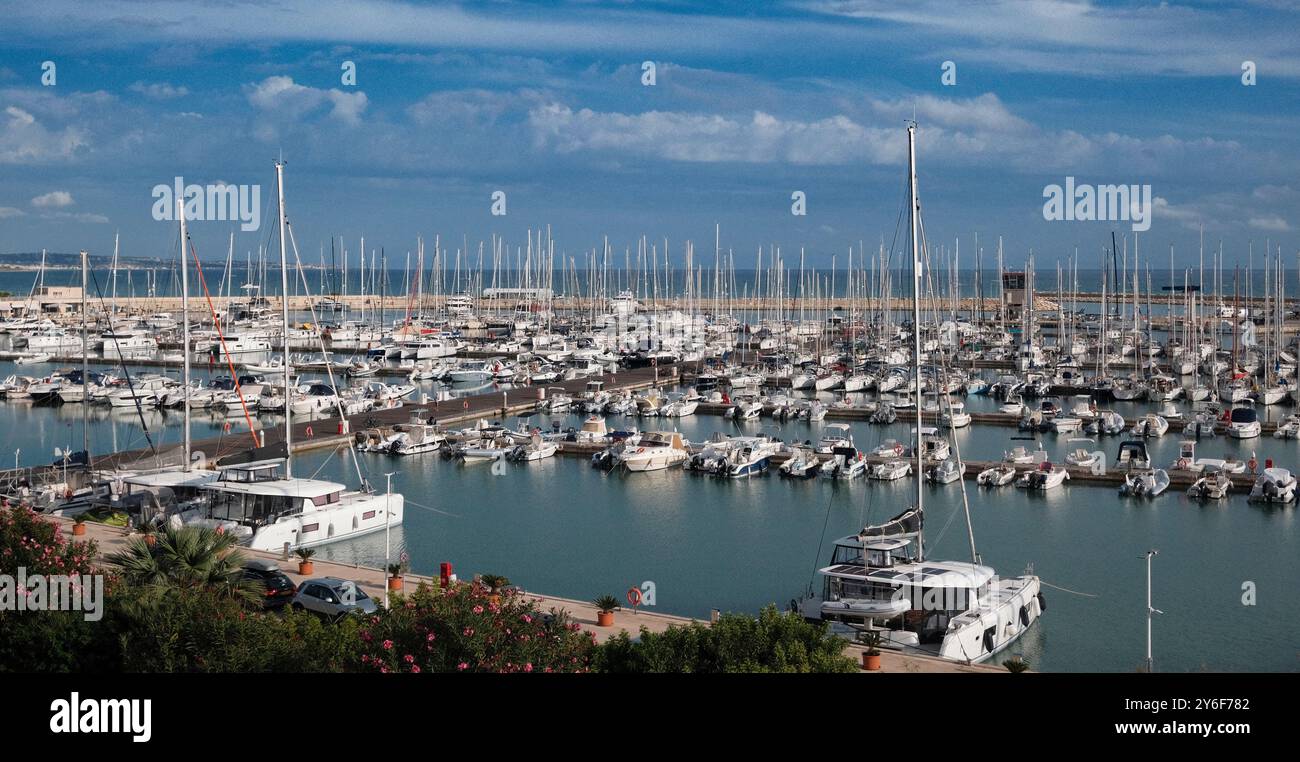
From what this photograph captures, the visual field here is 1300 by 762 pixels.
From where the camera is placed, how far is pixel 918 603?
23984 millimetres

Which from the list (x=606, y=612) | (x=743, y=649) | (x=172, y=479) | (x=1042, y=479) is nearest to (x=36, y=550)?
(x=606, y=612)

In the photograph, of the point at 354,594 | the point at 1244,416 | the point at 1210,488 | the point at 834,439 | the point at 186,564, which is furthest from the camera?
the point at 1244,416

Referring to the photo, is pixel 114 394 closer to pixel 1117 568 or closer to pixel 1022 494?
pixel 1022 494

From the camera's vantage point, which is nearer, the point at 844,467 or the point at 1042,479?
the point at 1042,479

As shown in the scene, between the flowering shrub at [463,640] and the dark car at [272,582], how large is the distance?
880cm

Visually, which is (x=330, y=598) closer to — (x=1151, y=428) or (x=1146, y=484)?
(x=1146, y=484)

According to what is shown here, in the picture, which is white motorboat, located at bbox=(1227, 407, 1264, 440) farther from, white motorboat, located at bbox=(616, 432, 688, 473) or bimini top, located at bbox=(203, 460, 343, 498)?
bimini top, located at bbox=(203, 460, 343, 498)

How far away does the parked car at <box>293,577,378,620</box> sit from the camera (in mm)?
23062

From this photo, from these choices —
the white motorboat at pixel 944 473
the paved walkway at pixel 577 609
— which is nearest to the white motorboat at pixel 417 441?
the paved walkway at pixel 577 609

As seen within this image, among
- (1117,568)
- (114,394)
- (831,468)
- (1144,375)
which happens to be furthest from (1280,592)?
(114,394)

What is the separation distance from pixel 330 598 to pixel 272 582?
62.5 inches

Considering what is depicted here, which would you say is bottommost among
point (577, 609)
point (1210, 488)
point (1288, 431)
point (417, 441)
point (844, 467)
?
point (577, 609)

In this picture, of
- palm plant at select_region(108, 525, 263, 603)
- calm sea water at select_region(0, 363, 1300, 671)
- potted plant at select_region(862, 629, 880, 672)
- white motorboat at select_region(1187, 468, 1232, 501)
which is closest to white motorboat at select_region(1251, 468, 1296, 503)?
calm sea water at select_region(0, 363, 1300, 671)

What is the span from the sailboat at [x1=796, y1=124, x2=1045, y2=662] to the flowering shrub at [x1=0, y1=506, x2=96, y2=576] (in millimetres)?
13201
